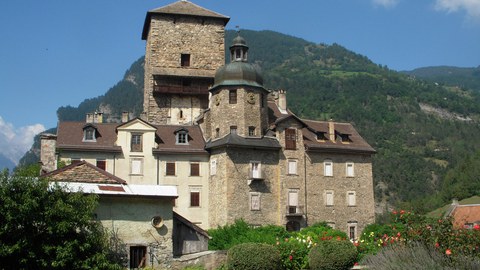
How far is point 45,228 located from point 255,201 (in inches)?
873

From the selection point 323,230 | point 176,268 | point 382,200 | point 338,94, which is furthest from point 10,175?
point 338,94

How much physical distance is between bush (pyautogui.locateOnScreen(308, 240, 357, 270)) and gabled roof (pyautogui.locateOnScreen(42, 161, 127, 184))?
10833mm

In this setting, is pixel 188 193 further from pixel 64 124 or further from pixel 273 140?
pixel 64 124

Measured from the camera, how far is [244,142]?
156 ft

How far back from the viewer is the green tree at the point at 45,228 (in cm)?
2628

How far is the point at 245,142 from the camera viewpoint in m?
47.6

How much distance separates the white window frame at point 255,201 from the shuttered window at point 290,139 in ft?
14.8

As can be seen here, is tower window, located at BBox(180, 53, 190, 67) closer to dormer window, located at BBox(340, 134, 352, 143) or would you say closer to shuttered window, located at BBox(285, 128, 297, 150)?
shuttered window, located at BBox(285, 128, 297, 150)

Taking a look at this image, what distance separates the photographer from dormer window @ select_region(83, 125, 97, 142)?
159ft

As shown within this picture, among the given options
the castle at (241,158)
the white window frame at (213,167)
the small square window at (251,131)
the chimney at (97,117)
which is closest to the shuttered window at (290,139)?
the castle at (241,158)

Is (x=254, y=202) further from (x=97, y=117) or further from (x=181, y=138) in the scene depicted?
(x=97, y=117)

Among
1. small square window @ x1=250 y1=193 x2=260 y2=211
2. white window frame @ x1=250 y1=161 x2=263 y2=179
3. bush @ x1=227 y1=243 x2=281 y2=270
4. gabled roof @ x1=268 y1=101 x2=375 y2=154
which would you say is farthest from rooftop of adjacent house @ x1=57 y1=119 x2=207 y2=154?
bush @ x1=227 y1=243 x2=281 y2=270

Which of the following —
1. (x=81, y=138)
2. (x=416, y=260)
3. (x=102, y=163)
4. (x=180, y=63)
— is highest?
(x=180, y=63)

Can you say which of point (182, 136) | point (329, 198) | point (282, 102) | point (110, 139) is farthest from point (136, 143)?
point (329, 198)
